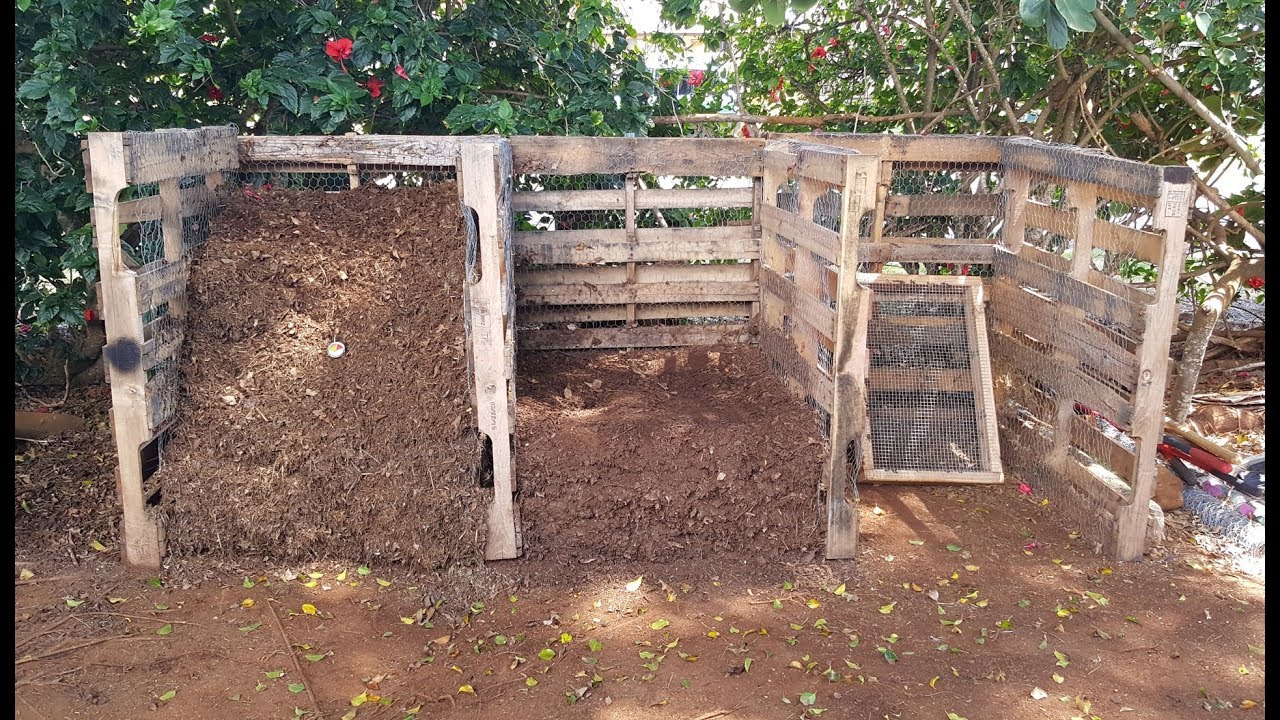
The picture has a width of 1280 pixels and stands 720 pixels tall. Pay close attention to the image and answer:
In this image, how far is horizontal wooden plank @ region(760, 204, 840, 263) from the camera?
4.43 metres

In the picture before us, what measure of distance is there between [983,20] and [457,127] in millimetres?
3482

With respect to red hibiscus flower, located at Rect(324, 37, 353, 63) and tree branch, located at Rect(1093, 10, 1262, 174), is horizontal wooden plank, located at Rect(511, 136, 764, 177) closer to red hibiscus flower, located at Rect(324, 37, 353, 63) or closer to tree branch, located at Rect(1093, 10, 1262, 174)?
red hibiscus flower, located at Rect(324, 37, 353, 63)

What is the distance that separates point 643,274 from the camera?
5668 mm

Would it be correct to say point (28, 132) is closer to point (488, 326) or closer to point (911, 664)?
point (488, 326)

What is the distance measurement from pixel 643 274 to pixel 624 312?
0.24 meters

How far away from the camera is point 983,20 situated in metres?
6.62

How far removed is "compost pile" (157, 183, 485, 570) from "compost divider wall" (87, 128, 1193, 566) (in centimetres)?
14

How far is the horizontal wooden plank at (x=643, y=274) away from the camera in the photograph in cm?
558

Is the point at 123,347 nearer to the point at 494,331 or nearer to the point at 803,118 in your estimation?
the point at 494,331

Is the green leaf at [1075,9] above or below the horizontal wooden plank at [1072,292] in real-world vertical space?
above

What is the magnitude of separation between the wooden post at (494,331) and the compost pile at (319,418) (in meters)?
0.10

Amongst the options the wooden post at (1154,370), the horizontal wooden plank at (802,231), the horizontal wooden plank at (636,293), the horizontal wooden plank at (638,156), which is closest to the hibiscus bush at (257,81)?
the horizontal wooden plank at (638,156)

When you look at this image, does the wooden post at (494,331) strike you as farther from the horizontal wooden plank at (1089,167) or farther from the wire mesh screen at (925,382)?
the horizontal wooden plank at (1089,167)

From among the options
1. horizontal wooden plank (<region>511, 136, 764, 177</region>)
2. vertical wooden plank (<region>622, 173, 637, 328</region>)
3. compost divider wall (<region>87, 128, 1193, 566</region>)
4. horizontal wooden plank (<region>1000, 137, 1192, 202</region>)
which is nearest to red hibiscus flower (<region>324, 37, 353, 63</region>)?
compost divider wall (<region>87, 128, 1193, 566</region>)
